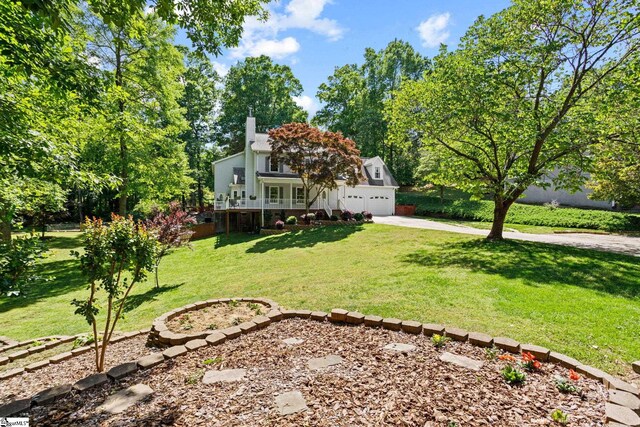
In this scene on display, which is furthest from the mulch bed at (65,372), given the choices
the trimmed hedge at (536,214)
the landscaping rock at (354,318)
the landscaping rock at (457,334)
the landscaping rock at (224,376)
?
the trimmed hedge at (536,214)

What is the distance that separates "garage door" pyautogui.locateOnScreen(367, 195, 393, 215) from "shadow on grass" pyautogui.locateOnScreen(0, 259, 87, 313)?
67.0ft

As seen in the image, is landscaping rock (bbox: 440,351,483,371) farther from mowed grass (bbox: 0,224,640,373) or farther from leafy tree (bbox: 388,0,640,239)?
leafy tree (bbox: 388,0,640,239)

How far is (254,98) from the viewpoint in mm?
37094

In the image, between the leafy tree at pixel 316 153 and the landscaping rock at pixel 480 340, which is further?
the leafy tree at pixel 316 153

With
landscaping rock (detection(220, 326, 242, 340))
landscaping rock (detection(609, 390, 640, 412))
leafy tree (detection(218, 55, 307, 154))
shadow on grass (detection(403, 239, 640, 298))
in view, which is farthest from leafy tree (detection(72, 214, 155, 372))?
leafy tree (detection(218, 55, 307, 154))

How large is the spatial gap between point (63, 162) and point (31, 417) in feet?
13.2

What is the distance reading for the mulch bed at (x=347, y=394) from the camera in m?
2.62

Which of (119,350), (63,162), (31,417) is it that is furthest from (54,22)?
(119,350)

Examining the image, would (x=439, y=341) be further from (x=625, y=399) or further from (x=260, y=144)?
(x=260, y=144)

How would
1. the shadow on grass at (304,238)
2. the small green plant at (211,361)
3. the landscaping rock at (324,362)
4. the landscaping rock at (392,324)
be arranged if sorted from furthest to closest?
the shadow on grass at (304,238), the landscaping rock at (392,324), the small green plant at (211,361), the landscaping rock at (324,362)

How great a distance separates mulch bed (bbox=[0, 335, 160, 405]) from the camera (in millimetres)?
3686

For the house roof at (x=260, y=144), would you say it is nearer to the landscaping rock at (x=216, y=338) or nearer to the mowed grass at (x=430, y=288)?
the mowed grass at (x=430, y=288)

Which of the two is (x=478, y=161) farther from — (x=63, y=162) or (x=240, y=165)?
(x=240, y=165)

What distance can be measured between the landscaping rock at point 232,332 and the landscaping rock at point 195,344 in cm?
32
